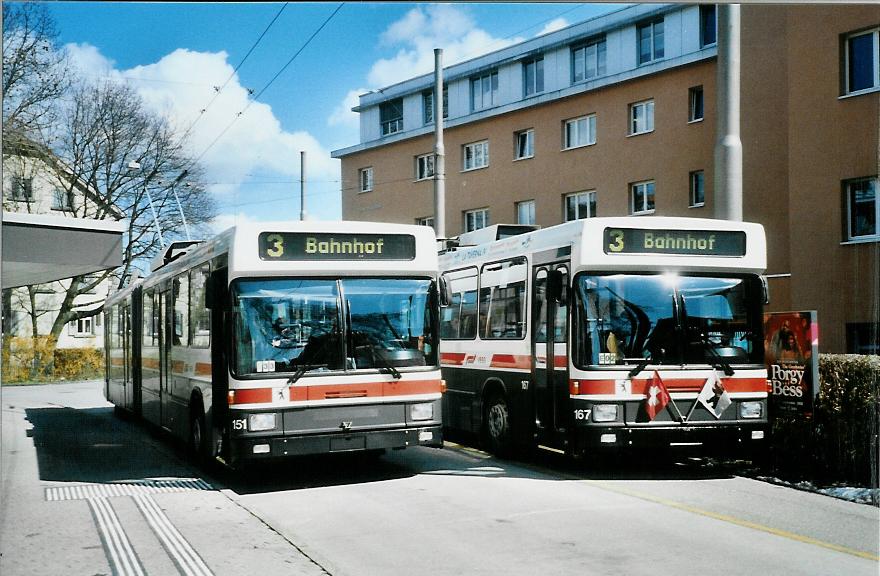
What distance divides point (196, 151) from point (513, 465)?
5371 mm

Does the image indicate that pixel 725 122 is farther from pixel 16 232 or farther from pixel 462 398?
pixel 16 232

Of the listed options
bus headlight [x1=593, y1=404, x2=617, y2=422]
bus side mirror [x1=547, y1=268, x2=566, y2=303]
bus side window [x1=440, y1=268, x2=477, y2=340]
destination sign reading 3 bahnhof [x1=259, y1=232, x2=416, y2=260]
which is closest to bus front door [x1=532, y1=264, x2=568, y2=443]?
bus side mirror [x1=547, y1=268, x2=566, y2=303]

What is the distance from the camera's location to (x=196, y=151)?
11.5 m

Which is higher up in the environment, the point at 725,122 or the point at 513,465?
the point at 725,122

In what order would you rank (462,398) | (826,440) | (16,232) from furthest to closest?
(462,398)
(826,440)
(16,232)

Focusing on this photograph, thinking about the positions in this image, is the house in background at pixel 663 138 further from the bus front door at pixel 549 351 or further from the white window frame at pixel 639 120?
the bus front door at pixel 549 351

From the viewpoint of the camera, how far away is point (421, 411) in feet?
34.7

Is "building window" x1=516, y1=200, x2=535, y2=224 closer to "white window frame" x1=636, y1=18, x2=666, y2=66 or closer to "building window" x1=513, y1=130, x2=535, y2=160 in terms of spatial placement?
"building window" x1=513, y1=130, x2=535, y2=160

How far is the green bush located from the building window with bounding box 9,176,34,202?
27.3 ft

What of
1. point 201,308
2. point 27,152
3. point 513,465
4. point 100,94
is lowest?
point 513,465

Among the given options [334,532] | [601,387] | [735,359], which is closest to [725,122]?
[735,359]

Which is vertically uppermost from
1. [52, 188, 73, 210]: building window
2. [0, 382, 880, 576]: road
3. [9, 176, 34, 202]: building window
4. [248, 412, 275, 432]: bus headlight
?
[52, 188, 73, 210]: building window

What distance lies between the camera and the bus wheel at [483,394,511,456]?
12.4 meters

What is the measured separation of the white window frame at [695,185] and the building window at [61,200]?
17.2m
